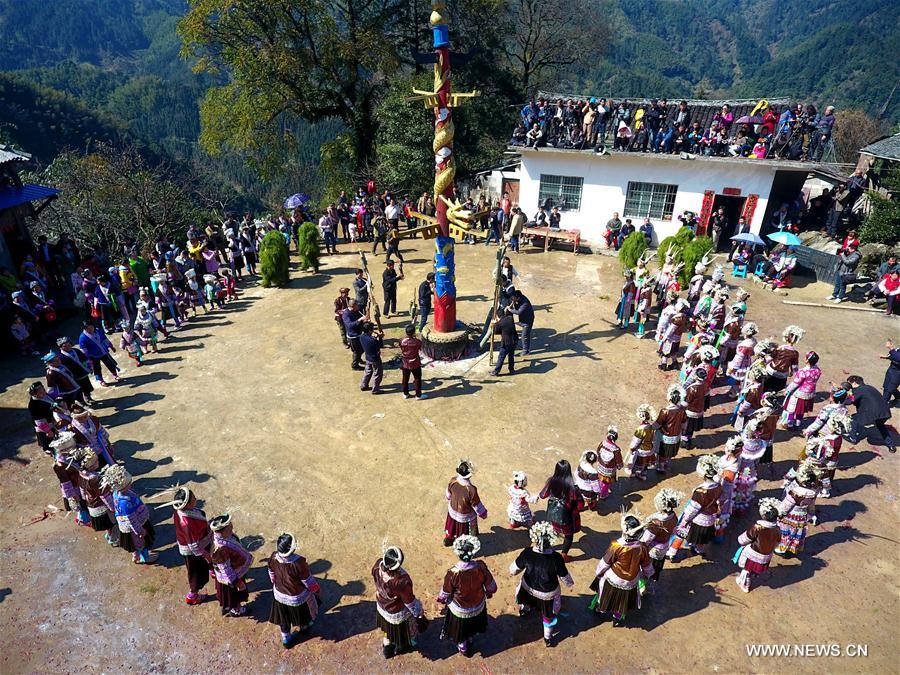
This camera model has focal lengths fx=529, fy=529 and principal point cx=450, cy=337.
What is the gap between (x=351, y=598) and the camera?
670cm

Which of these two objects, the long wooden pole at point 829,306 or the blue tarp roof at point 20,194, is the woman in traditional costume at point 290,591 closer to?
the blue tarp roof at point 20,194

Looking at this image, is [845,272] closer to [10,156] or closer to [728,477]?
[728,477]

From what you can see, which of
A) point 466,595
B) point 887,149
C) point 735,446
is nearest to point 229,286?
point 466,595

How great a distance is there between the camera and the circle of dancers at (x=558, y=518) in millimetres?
5898

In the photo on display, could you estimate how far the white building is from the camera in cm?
1864

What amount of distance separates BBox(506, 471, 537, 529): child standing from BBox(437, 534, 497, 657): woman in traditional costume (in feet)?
5.05

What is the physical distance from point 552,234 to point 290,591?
1699 centimetres

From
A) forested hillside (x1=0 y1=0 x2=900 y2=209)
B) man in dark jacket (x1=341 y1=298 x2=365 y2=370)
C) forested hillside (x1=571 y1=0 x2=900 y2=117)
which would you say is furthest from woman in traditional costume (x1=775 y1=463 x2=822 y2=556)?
forested hillside (x1=571 y1=0 x2=900 y2=117)

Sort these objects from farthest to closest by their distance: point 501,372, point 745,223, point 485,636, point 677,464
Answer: point 745,223 → point 501,372 → point 677,464 → point 485,636

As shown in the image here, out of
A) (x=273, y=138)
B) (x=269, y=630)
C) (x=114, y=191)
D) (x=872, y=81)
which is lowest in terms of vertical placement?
(x=269, y=630)

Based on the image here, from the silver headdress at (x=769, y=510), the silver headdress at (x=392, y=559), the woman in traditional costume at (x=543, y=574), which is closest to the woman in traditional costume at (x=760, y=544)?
the silver headdress at (x=769, y=510)

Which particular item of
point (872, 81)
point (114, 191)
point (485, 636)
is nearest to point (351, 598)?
point (485, 636)

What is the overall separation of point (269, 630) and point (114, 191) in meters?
20.3

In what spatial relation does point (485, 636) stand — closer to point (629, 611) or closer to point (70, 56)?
point (629, 611)
